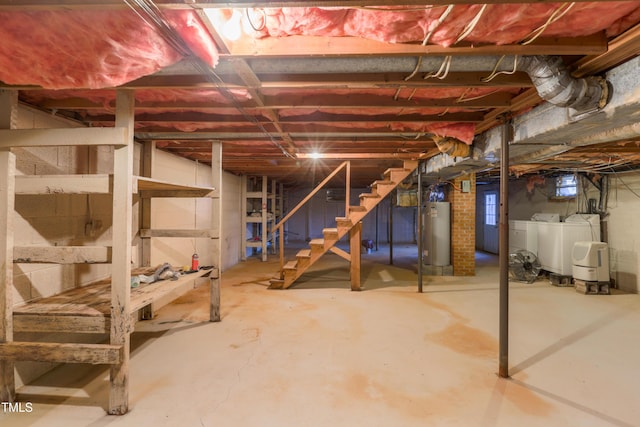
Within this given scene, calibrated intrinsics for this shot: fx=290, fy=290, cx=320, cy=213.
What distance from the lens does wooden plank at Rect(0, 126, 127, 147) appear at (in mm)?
1800

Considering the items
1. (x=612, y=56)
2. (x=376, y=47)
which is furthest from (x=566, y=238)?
(x=376, y=47)

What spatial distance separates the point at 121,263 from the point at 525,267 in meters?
6.09

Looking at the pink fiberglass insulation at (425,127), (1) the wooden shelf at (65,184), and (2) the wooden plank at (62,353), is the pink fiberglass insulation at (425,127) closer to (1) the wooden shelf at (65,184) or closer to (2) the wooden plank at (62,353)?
(1) the wooden shelf at (65,184)

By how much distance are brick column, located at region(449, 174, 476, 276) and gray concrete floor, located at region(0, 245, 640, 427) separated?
1.57m

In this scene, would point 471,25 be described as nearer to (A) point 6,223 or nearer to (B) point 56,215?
(A) point 6,223

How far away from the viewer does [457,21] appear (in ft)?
4.26

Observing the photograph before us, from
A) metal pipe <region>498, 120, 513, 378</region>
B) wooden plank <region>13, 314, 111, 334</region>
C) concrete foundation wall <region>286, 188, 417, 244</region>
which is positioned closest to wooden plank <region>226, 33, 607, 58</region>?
metal pipe <region>498, 120, 513, 378</region>

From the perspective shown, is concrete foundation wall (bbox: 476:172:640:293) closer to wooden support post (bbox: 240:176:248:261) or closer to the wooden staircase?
the wooden staircase

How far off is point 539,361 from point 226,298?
3.66 metres

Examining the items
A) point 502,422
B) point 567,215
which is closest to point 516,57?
point 502,422

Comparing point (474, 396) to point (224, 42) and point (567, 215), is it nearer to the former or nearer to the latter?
point (224, 42)

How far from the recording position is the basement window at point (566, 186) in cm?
571

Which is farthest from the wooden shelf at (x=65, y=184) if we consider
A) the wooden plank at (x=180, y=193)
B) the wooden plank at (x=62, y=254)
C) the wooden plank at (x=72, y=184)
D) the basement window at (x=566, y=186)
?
the basement window at (x=566, y=186)

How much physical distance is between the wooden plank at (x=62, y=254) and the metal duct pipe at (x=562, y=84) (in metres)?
2.73
